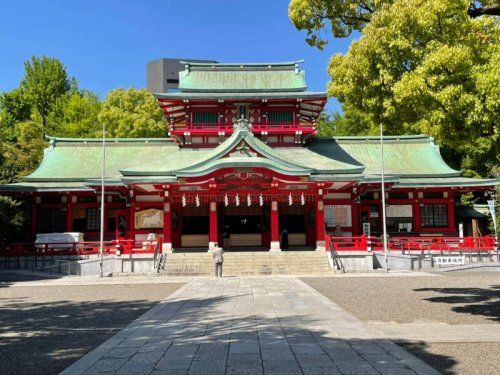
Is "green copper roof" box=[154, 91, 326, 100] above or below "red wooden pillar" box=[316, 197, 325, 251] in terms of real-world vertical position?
above

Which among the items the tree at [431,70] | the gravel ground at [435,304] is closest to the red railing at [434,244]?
the gravel ground at [435,304]

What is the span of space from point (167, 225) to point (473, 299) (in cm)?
1698

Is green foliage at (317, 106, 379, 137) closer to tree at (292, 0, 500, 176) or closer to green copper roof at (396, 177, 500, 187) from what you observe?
green copper roof at (396, 177, 500, 187)

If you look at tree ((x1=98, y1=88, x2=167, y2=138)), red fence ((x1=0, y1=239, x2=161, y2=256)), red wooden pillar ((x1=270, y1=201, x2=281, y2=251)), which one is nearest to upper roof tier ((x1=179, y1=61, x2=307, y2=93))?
red wooden pillar ((x1=270, y1=201, x2=281, y2=251))

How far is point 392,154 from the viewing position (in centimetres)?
3288

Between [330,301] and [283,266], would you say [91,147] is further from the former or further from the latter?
[330,301]

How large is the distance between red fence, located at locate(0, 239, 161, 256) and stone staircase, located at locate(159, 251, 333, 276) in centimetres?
183

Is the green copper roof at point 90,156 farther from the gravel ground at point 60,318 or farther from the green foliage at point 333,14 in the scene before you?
the green foliage at point 333,14

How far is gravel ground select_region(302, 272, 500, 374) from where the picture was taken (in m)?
7.30

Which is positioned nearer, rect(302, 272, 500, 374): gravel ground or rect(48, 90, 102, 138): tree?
rect(302, 272, 500, 374): gravel ground

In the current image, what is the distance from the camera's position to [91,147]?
33.8m

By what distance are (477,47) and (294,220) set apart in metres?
19.8

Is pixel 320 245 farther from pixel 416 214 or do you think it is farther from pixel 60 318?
pixel 60 318

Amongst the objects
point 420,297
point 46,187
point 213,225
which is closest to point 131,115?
point 46,187
